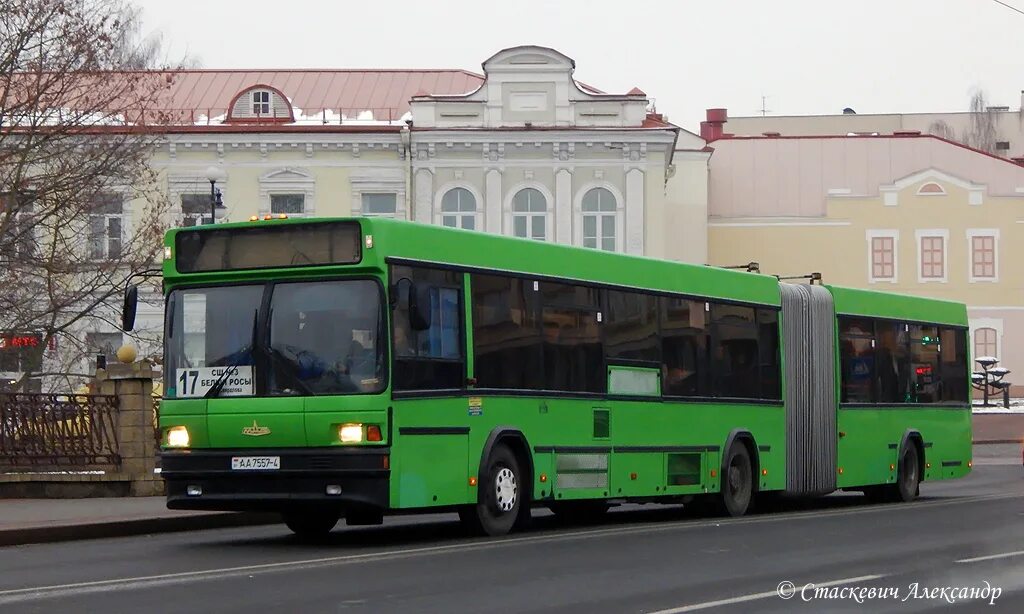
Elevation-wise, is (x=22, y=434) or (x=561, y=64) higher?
(x=561, y=64)

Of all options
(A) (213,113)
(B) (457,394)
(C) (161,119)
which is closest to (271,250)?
(B) (457,394)

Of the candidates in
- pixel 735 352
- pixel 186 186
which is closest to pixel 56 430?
pixel 735 352

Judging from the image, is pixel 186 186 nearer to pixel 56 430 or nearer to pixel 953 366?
pixel 56 430

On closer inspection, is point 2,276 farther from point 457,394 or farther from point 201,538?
point 457,394

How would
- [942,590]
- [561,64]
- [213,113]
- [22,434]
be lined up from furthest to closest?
[213,113]
[561,64]
[22,434]
[942,590]

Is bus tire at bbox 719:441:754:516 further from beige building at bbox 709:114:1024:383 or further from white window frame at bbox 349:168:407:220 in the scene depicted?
beige building at bbox 709:114:1024:383

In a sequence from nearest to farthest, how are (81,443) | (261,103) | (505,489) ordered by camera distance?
(505,489) → (81,443) → (261,103)

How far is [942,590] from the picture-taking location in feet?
40.6

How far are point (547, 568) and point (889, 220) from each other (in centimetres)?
5743

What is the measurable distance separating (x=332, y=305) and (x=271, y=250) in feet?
2.76

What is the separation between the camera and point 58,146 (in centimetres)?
3219

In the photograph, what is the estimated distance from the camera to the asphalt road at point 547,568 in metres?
11.5

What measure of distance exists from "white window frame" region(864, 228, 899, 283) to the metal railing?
48455 mm

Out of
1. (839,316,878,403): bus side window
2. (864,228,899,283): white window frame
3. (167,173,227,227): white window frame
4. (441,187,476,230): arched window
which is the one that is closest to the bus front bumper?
(839,316,878,403): bus side window
